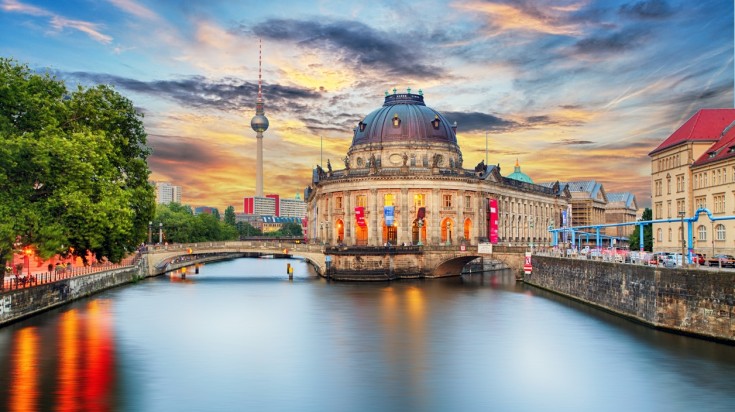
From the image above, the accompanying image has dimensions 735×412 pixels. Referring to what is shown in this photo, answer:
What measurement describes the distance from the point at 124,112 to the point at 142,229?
1065cm

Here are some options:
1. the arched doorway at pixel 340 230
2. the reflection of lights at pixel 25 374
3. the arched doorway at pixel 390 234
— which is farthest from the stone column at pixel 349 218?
the reflection of lights at pixel 25 374

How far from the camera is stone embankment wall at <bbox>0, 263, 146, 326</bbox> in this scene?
54.2 meters

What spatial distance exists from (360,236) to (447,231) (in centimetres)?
1503

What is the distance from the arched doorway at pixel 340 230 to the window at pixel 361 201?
17.6 feet

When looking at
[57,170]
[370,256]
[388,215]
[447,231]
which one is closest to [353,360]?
[57,170]

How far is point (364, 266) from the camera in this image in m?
105

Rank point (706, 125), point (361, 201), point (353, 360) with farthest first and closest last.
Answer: point (361, 201)
point (706, 125)
point (353, 360)

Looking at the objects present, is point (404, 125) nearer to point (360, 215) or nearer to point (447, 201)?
point (447, 201)

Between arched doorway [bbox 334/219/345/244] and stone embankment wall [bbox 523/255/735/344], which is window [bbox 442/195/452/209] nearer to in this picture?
arched doorway [bbox 334/219/345/244]

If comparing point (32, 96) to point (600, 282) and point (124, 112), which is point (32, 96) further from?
point (600, 282)

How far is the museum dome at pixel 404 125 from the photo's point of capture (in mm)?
135875

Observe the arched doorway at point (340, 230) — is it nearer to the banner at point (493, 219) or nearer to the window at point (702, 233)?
the banner at point (493, 219)

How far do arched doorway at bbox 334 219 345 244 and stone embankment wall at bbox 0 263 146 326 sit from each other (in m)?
42.9

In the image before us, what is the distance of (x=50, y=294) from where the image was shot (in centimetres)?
6431
